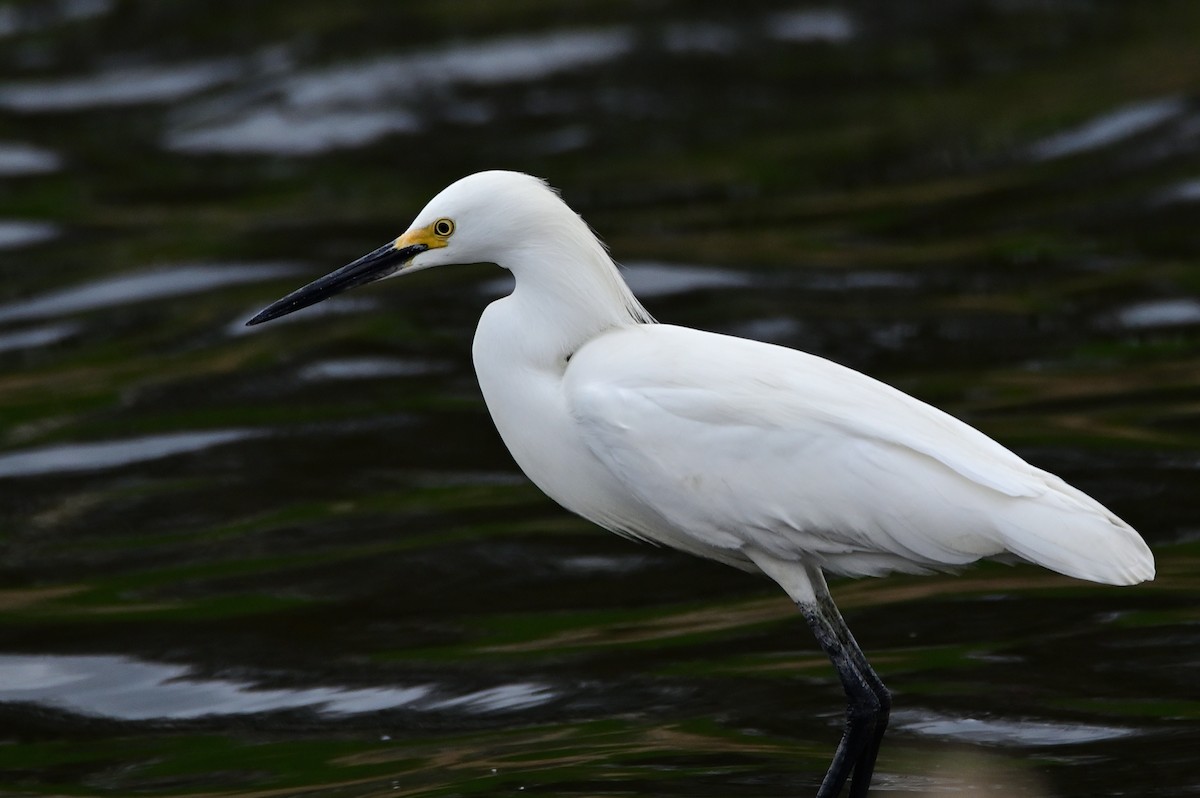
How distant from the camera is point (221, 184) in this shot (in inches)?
559

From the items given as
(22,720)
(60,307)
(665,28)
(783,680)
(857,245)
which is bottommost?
(783,680)

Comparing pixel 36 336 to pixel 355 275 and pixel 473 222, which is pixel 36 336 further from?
pixel 473 222

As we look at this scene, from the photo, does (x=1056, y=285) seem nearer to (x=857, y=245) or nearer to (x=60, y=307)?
(x=857, y=245)

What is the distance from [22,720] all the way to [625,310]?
2.84 m

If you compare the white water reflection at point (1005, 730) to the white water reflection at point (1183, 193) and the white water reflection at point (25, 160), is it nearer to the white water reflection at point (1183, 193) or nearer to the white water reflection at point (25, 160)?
the white water reflection at point (1183, 193)

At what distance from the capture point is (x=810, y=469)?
5.02 metres

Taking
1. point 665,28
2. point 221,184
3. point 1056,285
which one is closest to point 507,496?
point 1056,285

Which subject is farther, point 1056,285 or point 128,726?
point 1056,285

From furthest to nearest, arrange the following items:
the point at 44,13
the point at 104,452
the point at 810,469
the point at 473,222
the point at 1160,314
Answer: the point at 44,13, the point at 1160,314, the point at 104,452, the point at 473,222, the point at 810,469

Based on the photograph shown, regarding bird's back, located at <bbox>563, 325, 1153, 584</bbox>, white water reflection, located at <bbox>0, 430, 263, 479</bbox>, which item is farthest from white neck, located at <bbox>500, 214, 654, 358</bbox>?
white water reflection, located at <bbox>0, 430, 263, 479</bbox>

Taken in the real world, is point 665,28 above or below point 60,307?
above

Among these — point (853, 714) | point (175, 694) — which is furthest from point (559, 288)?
point (175, 694)

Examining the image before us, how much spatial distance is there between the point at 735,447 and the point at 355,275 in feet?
4.27

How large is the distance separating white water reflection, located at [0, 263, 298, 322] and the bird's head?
685 cm
